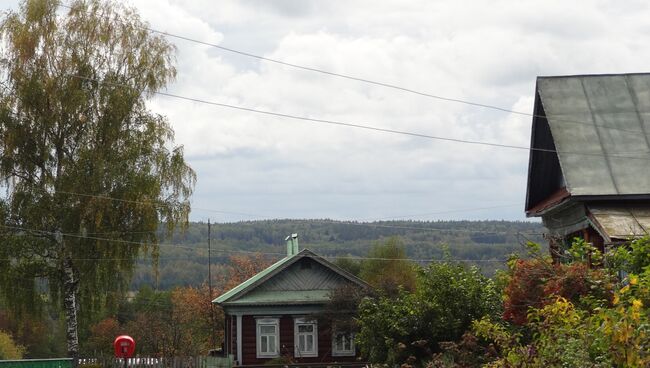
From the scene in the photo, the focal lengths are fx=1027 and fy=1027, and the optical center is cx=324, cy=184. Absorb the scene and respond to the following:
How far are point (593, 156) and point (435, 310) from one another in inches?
223

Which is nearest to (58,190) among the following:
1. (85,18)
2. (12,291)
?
(12,291)

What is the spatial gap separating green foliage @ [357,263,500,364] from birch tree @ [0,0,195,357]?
12390mm

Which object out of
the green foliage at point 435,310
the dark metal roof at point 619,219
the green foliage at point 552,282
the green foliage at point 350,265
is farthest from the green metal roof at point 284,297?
the green foliage at point 350,265

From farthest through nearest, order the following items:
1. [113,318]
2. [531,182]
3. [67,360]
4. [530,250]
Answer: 1. [113,318]
2. [67,360]
3. [531,182]
4. [530,250]

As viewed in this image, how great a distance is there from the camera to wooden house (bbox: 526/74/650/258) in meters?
22.0

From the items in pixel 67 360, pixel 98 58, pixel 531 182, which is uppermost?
pixel 98 58

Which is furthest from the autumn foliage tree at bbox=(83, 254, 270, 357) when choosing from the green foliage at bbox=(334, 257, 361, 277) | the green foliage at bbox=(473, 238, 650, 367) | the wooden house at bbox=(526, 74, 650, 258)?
the green foliage at bbox=(473, 238, 650, 367)

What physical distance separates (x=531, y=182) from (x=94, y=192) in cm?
1562

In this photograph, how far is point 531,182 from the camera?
26.8 m

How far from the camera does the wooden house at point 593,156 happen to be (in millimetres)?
22016

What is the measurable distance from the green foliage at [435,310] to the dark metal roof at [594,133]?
10.8 ft

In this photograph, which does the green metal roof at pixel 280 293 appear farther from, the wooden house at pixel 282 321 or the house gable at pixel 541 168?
the house gable at pixel 541 168

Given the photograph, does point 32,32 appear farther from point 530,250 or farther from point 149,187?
point 530,250

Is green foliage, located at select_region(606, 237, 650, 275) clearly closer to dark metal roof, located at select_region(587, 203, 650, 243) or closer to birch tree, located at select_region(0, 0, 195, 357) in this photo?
dark metal roof, located at select_region(587, 203, 650, 243)
